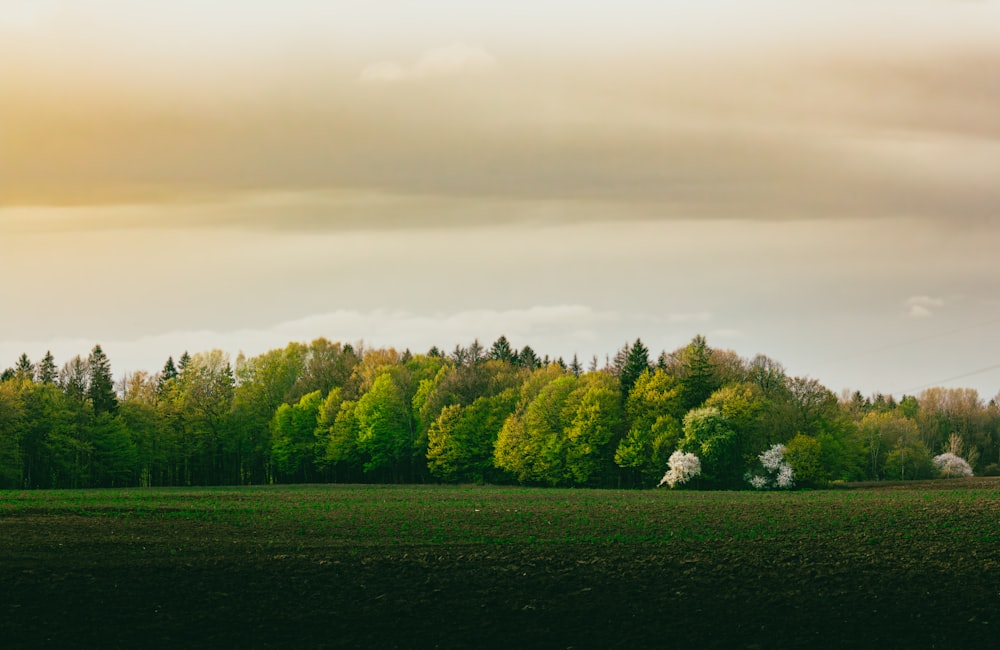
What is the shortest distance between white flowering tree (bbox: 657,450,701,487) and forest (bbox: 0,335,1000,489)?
105 centimetres

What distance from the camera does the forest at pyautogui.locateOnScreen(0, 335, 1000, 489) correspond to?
9712cm

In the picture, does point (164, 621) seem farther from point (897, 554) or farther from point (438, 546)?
point (897, 554)

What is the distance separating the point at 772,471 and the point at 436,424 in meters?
40.3

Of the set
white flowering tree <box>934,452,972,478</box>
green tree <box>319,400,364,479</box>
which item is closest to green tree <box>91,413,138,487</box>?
green tree <box>319,400,364,479</box>

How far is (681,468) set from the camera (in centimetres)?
9319

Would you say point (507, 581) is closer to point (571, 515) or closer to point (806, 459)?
point (571, 515)

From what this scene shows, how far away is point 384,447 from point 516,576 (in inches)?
3593

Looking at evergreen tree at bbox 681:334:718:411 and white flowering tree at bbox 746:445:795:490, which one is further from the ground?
evergreen tree at bbox 681:334:718:411

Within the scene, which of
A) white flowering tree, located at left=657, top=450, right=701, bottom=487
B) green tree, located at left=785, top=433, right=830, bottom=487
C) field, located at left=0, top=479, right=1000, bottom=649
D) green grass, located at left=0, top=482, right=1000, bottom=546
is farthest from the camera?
white flowering tree, located at left=657, top=450, right=701, bottom=487

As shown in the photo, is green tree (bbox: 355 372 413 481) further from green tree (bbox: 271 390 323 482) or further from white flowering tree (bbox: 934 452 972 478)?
white flowering tree (bbox: 934 452 972 478)

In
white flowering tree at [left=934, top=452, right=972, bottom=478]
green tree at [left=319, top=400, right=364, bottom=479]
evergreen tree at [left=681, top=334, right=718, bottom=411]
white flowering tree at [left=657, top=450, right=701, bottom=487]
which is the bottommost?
white flowering tree at [left=934, top=452, right=972, bottom=478]

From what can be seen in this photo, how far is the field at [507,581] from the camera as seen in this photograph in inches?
990

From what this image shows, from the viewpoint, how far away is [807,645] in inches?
945

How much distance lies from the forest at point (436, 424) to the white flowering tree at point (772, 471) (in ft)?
1.31
